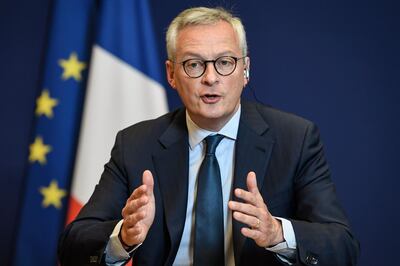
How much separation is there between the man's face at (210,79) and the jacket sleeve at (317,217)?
0.33 m

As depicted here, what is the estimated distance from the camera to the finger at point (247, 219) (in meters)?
1.66

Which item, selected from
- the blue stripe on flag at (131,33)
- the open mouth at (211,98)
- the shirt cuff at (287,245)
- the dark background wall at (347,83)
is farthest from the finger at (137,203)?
the dark background wall at (347,83)

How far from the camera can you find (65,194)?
9.87 ft

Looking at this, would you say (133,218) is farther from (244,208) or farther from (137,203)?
(244,208)

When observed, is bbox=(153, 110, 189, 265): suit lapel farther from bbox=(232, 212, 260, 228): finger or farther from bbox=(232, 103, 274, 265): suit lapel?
bbox=(232, 212, 260, 228): finger

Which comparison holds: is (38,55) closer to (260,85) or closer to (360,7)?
(260,85)

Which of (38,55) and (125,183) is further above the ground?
(38,55)

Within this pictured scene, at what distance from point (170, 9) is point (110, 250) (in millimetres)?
1870

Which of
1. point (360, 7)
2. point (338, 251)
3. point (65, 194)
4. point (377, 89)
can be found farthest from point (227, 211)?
point (360, 7)

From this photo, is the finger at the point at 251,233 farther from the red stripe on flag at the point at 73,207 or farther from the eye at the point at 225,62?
the red stripe on flag at the point at 73,207

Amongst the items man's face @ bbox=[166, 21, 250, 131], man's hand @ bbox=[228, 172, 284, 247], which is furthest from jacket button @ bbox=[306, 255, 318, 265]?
man's face @ bbox=[166, 21, 250, 131]

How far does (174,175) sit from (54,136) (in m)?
1.07

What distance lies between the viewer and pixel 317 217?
1969 mm

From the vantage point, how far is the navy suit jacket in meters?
1.93
